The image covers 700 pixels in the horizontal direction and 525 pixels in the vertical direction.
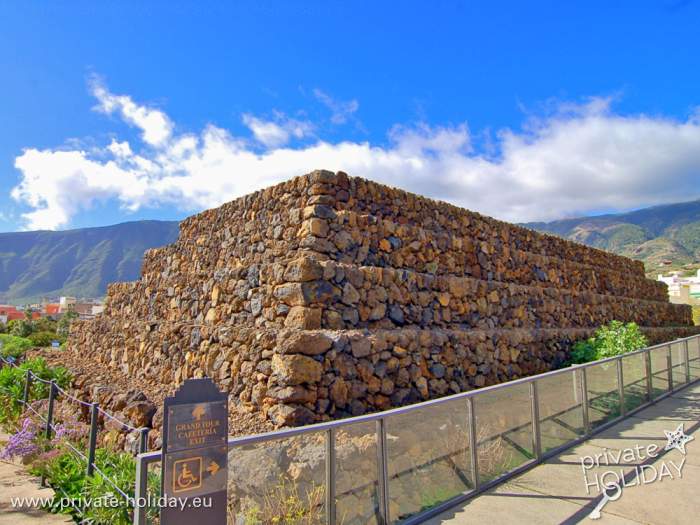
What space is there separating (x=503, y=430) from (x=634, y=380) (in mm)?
4744

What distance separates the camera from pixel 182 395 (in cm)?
321

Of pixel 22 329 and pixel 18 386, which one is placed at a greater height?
pixel 22 329

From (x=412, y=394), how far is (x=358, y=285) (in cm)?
195

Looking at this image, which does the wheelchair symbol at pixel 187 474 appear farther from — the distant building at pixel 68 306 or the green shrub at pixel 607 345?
the distant building at pixel 68 306

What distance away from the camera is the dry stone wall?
7.04 meters

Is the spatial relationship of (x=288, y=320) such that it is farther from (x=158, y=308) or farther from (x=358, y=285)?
(x=158, y=308)

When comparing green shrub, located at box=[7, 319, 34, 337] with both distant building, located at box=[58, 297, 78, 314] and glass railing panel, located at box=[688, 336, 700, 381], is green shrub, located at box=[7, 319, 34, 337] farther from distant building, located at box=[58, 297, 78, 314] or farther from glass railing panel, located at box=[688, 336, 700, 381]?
glass railing panel, located at box=[688, 336, 700, 381]

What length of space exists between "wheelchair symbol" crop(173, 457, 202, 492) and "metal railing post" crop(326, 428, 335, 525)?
1101 millimetres

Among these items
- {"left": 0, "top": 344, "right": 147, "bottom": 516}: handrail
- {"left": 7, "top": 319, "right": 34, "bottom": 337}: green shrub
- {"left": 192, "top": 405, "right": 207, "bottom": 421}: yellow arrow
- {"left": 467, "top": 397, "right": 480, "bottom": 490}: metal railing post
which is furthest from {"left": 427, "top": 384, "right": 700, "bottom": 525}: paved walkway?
{"left": 7, "top": 319, "right": 34, "bottom": 337}: green shrub

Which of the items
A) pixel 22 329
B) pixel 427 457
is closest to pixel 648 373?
pixel 427 457

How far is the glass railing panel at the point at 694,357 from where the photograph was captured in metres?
11.7

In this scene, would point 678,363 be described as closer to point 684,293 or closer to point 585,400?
point 585,400

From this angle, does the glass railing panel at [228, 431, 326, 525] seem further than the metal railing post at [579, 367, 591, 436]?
No

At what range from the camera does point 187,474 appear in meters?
3.14
